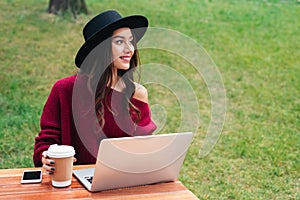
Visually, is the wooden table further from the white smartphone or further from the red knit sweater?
the red knit sweater

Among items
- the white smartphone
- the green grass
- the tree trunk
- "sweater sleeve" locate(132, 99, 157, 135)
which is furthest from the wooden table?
the tree trunk

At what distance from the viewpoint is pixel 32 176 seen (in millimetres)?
2033

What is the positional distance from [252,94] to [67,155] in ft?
15.4

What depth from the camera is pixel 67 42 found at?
7410mm

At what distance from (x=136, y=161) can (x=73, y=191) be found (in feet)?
0.86

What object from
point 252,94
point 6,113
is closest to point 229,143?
point 252,94

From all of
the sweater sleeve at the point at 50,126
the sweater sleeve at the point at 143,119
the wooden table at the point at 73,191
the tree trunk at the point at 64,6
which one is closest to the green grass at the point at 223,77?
the tree trunk at the point at 64,6

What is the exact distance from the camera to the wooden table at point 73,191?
189 centimetres

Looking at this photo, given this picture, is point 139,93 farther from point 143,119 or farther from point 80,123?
point 80,123

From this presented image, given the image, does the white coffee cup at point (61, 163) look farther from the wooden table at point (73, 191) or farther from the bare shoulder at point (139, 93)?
the bare shoulder at point (139, 93)

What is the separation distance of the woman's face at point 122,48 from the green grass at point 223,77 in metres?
1.98

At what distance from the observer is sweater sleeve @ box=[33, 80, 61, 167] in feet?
7.57

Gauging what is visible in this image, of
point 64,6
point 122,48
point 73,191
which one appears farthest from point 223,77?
point 73,191

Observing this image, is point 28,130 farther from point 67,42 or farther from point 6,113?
point 67,42
